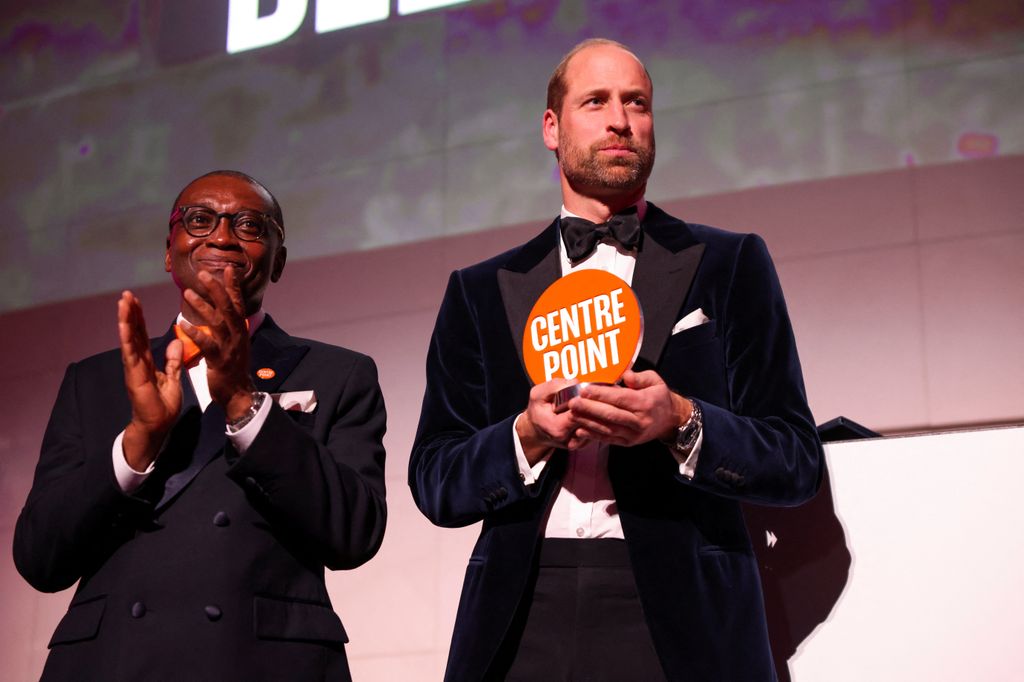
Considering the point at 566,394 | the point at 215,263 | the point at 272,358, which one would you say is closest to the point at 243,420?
the point at 272,358

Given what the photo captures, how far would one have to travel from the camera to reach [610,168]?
235 cm

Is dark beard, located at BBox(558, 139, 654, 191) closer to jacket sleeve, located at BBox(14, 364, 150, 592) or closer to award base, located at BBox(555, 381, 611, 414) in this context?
award base, located at BBox(555, 381, 611, 414)

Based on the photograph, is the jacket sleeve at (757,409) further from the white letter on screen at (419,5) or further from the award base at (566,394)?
the white letter on screen at (419,5)

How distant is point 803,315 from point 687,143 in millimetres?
635

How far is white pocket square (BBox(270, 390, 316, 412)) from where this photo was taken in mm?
2301

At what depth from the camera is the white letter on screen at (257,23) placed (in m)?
4.40

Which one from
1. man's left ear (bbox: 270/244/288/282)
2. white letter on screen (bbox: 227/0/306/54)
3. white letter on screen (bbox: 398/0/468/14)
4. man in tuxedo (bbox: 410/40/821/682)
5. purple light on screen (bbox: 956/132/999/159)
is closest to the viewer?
man in tuxedo (bbox: 410/40/821/682)

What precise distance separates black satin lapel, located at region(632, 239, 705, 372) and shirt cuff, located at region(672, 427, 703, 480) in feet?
0.67

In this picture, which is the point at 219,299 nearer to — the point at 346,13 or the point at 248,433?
the point at 248,433

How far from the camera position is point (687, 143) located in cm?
373

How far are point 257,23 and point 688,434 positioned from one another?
9.97 feet

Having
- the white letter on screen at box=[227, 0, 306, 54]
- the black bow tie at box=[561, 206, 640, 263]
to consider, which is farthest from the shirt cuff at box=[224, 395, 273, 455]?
the white letter on screen at box=[227, 0, 306, 54]

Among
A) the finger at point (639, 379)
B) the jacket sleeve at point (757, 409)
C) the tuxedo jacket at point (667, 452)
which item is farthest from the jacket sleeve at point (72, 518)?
the jacket sleeve at point (757, 409)

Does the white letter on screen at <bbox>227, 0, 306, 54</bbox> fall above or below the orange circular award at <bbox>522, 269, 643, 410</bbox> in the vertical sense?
above
